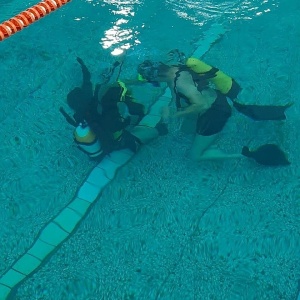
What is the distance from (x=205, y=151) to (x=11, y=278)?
6.76 ft

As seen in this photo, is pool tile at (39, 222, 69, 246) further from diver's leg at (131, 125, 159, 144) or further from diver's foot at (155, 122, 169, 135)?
diver's foot at (155, 122, 169, 135)

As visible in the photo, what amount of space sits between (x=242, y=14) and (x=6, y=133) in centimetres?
369

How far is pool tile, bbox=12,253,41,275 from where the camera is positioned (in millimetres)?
3693

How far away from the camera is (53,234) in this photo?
395 cm

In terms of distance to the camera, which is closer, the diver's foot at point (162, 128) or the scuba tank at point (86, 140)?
the scuba tank at point (86, 140)

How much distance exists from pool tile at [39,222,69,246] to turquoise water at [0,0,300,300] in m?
0.07

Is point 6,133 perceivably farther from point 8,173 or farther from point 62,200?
point 62,200

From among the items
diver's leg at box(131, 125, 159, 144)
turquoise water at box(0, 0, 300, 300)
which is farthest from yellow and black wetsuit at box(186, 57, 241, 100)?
diver's leg at box(131, 125, 159, 144)

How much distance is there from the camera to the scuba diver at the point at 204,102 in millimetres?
4379

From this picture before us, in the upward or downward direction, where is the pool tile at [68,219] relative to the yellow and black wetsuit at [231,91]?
downward

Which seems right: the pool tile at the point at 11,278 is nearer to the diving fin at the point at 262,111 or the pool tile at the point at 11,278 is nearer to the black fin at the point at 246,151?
the black fin at the point at 246,151

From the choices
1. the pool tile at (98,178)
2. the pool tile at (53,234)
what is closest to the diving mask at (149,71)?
the pool tile at (98,178)

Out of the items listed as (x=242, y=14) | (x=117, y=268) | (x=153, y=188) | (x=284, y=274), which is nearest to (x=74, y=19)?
(x=242, y=14)

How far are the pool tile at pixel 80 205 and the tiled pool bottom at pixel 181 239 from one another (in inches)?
3.5
